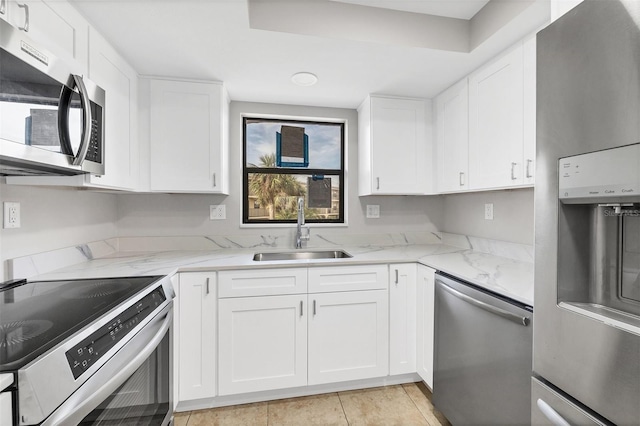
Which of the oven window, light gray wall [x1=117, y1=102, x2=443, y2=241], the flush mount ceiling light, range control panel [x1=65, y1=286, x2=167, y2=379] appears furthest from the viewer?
light gray wall [x1=117, y1=102, x2=443, y2=241]

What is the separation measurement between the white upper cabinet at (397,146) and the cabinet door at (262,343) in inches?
44.3

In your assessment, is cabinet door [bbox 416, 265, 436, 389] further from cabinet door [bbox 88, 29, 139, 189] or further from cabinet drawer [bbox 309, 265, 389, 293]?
cabinet door [bbox 88, 29, 139, 189]

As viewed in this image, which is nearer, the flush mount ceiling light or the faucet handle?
the flush mount ceiling light

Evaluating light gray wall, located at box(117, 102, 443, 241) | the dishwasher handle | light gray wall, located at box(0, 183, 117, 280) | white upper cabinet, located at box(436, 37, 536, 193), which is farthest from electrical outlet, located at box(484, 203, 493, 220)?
light gray wall, located at box(0, 183, 117, 280)

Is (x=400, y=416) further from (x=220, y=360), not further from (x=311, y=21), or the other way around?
(x=311, y=21)

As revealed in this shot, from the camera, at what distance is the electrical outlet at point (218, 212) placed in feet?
7.95

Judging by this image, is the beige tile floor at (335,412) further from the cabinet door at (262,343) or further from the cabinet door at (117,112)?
the cabinet door at (117,112)

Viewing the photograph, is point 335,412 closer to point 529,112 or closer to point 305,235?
point 305,235

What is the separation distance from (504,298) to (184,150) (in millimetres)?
2051

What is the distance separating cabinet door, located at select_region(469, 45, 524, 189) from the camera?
1.58 m

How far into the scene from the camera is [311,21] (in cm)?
156

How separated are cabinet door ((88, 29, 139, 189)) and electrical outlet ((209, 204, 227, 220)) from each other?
23.9 inches

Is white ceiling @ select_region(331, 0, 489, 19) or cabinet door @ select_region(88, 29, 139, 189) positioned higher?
white ceiling @ select_region(331, 0, 489, 19)

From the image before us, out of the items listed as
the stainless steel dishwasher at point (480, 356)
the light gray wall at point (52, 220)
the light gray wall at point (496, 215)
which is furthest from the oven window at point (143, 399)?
the light gray wall at point (496, 215)
